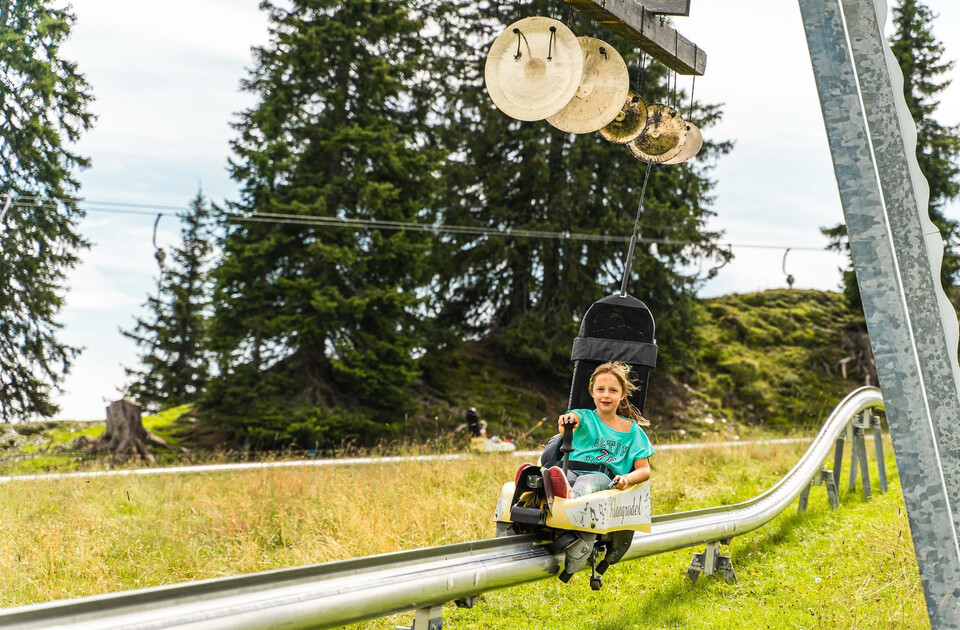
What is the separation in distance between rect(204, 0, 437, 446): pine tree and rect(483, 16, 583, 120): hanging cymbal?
43.9 ft

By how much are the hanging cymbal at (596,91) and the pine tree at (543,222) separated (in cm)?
1689

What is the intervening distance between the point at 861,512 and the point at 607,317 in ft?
16.0

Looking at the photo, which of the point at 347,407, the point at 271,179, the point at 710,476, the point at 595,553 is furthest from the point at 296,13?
the point at 595,553

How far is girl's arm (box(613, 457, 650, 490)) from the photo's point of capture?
4493 mm

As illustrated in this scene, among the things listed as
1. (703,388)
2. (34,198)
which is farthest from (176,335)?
(703,388)

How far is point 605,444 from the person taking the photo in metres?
4.75

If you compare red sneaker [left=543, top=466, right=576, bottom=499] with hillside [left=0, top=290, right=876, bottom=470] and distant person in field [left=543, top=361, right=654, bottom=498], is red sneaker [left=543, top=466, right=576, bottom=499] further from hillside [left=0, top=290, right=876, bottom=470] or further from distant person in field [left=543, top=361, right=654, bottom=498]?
hillside [left=0, top=290, right=876, bottom=470]

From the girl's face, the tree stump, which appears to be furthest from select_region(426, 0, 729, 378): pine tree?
the girl's face

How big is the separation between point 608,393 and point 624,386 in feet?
0.52

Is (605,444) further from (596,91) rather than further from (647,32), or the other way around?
(647,32)

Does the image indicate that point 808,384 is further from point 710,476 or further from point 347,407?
point 710,476

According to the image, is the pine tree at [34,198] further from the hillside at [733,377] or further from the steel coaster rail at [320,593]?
the steel coaster rail at [320,593]

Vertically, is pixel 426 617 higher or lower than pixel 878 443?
higher

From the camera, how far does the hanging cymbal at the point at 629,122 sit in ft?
18.7
